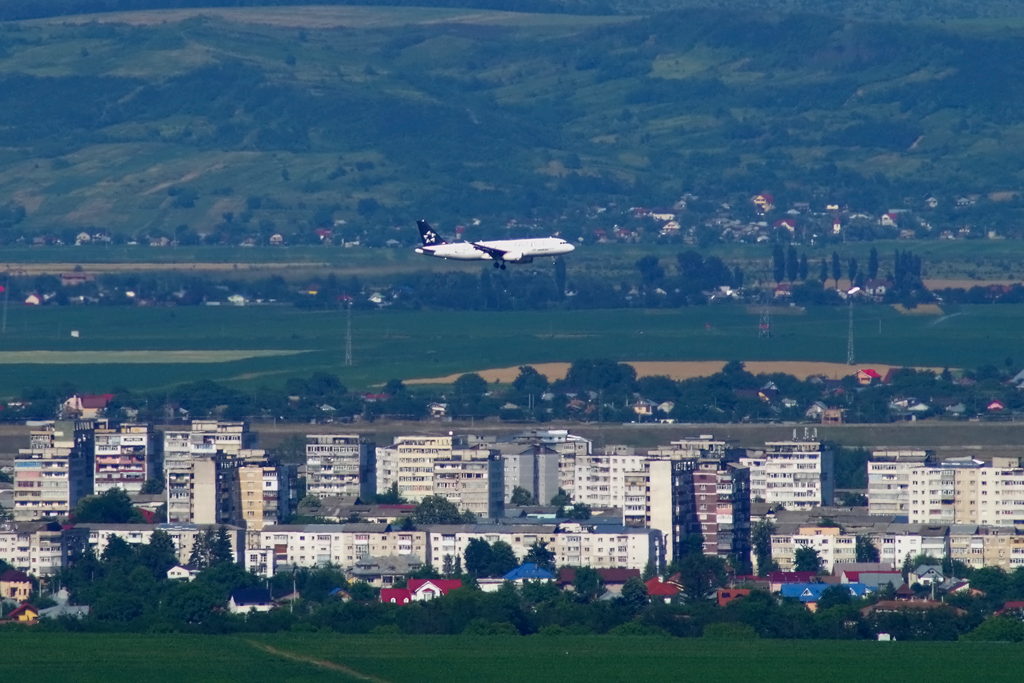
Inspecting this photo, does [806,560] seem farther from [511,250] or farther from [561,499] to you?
[511,250]

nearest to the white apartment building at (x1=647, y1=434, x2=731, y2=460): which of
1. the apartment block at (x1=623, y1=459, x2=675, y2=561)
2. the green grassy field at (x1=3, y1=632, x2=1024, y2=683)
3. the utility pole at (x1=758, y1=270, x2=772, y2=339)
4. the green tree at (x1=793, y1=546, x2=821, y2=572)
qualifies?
the apartment block at (x1=623, y1=459, x2=675, y2=561)

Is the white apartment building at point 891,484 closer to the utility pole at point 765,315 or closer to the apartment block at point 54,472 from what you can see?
the apartment block at point 54,472

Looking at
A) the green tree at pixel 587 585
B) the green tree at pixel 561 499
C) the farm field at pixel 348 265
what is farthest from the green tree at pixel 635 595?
the farm field at pixel 348 265

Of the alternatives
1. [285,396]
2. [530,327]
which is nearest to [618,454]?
[285,396]

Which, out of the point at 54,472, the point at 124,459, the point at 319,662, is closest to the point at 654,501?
the point at 54,472

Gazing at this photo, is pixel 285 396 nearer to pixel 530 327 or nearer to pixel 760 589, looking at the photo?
pixel 530 327

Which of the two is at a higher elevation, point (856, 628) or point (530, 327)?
point (530, 327)
